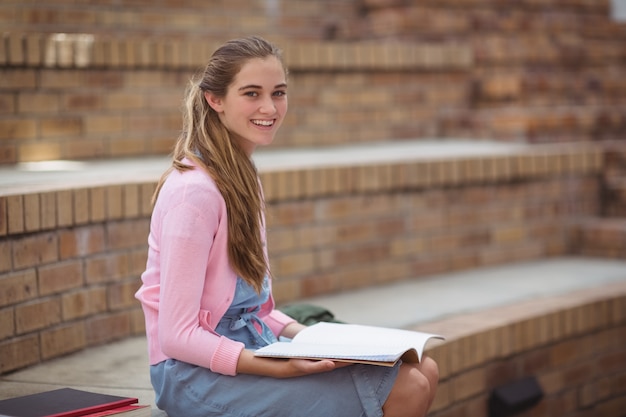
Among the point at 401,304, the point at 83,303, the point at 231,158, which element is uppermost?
the point at 231,158

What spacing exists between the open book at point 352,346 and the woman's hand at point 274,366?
0.02 meters

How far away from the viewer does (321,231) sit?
178 inches

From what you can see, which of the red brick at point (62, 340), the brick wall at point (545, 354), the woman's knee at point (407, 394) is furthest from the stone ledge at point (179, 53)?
the woman's knee at point (407, 394)

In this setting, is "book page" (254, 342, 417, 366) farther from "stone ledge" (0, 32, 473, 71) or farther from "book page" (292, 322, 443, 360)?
"stone ledge" (0, 32, 473, 71)

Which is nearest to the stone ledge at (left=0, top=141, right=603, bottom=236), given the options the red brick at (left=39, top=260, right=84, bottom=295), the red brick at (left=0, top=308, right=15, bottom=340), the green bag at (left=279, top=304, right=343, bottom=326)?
the red brick at (left=39, top=260, right=84, bottom=295)

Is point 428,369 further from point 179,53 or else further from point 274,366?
point 179,53

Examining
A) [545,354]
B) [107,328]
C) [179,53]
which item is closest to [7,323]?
[107,328]

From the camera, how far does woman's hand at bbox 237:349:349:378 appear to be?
2428 millimetres

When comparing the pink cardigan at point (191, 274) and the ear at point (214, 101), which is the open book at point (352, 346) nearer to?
the pink cardigan at point (191, 274)

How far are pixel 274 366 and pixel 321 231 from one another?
81.9 inches

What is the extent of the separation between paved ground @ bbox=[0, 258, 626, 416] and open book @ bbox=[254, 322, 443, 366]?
46 centimetres

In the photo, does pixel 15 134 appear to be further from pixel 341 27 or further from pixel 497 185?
pixel 341 27

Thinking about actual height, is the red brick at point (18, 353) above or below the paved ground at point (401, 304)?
above

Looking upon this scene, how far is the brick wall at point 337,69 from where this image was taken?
4906mm
